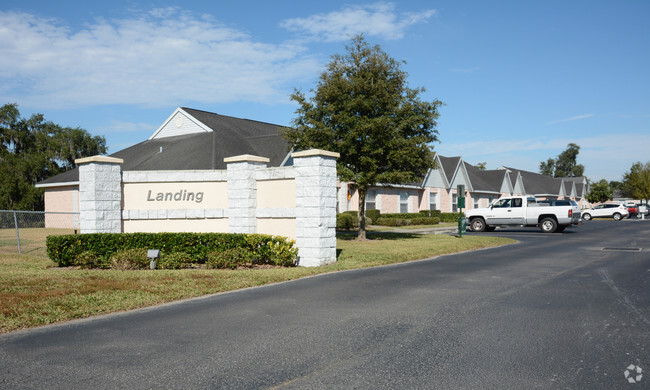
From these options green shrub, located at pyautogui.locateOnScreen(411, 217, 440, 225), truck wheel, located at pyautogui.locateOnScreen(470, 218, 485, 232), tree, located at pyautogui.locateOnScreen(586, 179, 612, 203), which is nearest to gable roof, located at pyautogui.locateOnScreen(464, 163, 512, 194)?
green shrub, located at pyautogui.locateOnScreen(411, 217, 440, 225)

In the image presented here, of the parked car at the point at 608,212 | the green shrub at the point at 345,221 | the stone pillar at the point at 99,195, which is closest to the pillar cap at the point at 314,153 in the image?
the stone pillar at the point at 99,195

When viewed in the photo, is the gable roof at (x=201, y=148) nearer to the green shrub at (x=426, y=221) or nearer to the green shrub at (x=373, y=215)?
the green shrub at (x=373, y=215)

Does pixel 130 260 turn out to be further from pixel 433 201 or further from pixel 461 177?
pixel 461 177

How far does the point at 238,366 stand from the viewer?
5.37m

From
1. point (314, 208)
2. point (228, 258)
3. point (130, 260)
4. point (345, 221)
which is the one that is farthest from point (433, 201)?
point (130, 260)

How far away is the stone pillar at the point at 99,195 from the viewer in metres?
15.3

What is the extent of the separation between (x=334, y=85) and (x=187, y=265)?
10.7 metres

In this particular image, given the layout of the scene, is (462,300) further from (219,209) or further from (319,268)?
(219,209)

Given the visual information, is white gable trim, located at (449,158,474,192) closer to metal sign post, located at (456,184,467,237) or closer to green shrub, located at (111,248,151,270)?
metal sign post, located at (456,184,467,237)

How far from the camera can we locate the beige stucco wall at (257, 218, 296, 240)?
14961mm

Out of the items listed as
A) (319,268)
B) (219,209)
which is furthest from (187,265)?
(319,268)

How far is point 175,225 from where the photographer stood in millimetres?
15961

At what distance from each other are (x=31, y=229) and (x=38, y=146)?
70.2 ft

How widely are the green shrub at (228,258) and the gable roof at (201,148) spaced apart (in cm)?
1541
